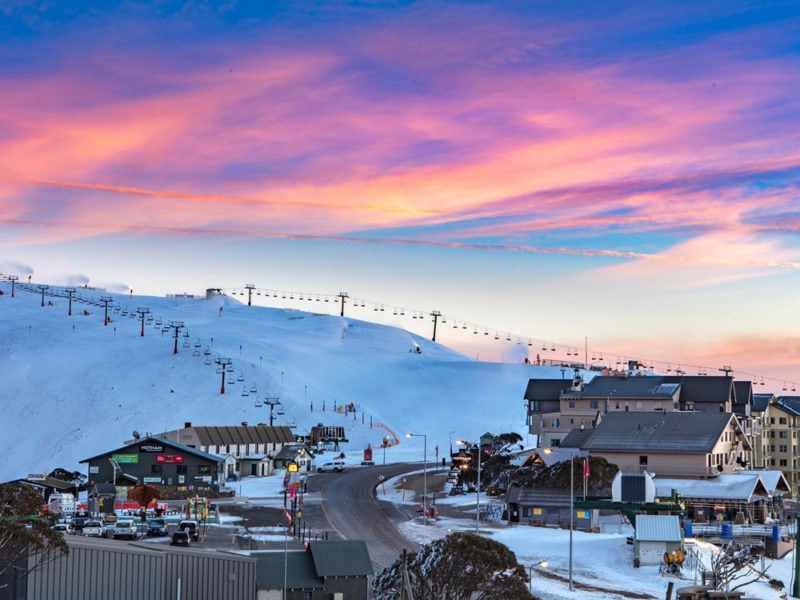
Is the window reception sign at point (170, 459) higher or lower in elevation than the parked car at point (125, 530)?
higher

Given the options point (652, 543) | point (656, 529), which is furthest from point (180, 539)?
point (656, 529)

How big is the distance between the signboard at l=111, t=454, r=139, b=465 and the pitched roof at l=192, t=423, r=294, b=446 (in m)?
23.6

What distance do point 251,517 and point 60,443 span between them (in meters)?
107

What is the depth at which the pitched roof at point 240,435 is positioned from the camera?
14512cm

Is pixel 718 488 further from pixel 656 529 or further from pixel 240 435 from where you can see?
pixel 240 435

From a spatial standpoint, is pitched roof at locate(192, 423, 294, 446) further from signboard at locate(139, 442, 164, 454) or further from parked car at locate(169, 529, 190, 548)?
parked car at locate(169, 529, 190, 548)

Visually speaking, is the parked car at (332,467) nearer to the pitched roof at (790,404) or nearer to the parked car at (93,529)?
the parked car at (93,529)

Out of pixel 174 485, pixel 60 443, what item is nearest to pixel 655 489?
pixel 174 485

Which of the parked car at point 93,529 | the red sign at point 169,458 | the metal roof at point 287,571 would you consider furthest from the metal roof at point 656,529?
the red sign at point 169,458

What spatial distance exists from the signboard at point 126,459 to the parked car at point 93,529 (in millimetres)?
40813

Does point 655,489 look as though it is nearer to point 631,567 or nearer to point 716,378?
point 631,567

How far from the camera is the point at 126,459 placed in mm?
119688

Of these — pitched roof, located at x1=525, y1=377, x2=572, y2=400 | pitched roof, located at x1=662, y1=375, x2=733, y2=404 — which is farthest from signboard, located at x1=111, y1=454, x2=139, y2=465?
pitched roof, located at x1=662, y1=375, x2=733, y2=404

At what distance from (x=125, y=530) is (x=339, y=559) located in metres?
27.5
